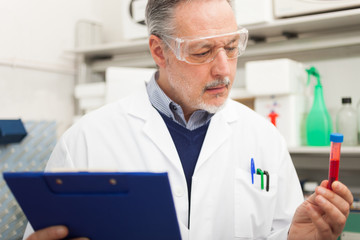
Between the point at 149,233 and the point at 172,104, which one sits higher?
the point at 172,104

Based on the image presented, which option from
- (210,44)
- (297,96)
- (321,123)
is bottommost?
(321,123)

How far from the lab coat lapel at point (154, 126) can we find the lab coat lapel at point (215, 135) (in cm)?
9

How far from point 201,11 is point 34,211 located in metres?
0.68

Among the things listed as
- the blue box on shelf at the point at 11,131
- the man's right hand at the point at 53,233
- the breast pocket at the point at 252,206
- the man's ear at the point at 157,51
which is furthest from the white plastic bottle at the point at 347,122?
the blue box on shelf at the point at 11,131

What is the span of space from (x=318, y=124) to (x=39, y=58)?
1.49 meters

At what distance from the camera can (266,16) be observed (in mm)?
1663

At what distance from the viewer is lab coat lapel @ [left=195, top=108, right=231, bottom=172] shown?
3.77ft

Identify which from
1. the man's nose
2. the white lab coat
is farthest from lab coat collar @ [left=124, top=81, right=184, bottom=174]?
the man's nose

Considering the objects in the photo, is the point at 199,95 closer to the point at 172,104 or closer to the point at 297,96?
the point at 172,104

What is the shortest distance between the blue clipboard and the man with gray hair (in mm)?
304

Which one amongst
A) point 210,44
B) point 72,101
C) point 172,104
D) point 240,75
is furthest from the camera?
point 72,101

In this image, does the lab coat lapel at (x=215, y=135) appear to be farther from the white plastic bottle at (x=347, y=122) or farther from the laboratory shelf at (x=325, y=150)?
the white plastic bottle at (x=347, y=122)

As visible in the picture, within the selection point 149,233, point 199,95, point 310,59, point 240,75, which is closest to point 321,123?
point 310,59

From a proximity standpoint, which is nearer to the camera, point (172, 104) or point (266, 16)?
point (172, 104)
